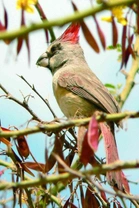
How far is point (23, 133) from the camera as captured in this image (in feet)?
4.22

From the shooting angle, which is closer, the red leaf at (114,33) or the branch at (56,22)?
the branch at (56,22)

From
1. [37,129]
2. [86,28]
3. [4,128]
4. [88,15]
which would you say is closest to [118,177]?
[4,128]

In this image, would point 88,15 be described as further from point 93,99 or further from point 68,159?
point 93,99

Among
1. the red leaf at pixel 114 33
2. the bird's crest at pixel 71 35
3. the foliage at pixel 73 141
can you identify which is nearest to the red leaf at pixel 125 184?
the foliage at pixel 73 141

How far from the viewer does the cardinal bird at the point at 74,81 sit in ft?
11.6

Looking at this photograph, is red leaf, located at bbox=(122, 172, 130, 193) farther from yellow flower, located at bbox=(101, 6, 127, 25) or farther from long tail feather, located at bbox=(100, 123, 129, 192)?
yellow flower, located at bbox=(101, 6, 127, 25)

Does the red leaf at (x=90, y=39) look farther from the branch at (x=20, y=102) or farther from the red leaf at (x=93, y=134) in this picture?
the branch at (x=20, y=102)

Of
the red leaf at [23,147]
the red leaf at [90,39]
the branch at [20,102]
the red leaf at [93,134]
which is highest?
the branch at [20,102]

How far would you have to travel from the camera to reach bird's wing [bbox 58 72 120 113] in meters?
3.40

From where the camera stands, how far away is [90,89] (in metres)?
3.66

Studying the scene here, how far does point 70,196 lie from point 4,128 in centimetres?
39

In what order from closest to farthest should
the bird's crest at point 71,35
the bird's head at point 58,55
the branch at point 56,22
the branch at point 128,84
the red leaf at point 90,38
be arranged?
the branch at point 56,22 < the red leaf at point 90,38 < the branch at point 128,84 < the bird's crest at point 71,35 < the bird's head at point 58,55

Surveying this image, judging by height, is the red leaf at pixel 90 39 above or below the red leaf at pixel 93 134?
above

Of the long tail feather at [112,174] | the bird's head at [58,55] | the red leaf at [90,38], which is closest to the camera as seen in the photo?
the red leaf at [90,38]
